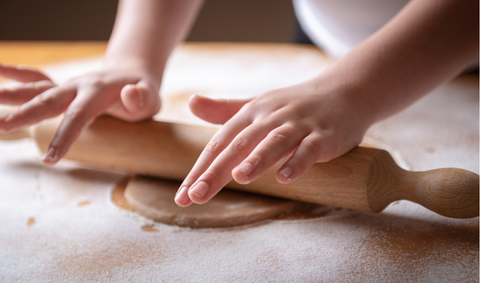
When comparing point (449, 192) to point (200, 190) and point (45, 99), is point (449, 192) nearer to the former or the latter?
point (200, 190)

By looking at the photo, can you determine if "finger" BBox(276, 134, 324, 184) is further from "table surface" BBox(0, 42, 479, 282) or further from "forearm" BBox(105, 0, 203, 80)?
"forearm" BBox(105, 0, 203, 80)

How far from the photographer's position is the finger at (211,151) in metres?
0.43

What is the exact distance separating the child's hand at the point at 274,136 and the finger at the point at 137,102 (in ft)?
0.36

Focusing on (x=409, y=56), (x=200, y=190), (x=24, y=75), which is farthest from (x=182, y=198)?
(x=24, y=75)

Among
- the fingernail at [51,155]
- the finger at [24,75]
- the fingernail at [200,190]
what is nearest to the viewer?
the fingernail at [200,190]

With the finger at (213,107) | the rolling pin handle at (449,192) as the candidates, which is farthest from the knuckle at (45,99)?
the rolling pin handle at (449,192)

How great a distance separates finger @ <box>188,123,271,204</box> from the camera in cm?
41

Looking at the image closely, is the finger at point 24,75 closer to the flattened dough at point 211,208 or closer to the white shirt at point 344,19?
the flattened dough at point 211,208

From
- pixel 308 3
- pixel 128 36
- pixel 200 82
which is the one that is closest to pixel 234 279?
pixel 128 36

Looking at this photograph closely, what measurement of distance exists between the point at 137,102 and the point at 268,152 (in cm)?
27

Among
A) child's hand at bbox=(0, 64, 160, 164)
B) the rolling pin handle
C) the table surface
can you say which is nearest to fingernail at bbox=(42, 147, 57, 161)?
child's hand at bbox=(0, 64, 160, 164)

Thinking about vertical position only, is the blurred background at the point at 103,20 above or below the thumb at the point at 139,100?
below

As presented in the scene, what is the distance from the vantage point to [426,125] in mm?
849

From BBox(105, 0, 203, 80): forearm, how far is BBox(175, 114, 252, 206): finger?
32 cm
